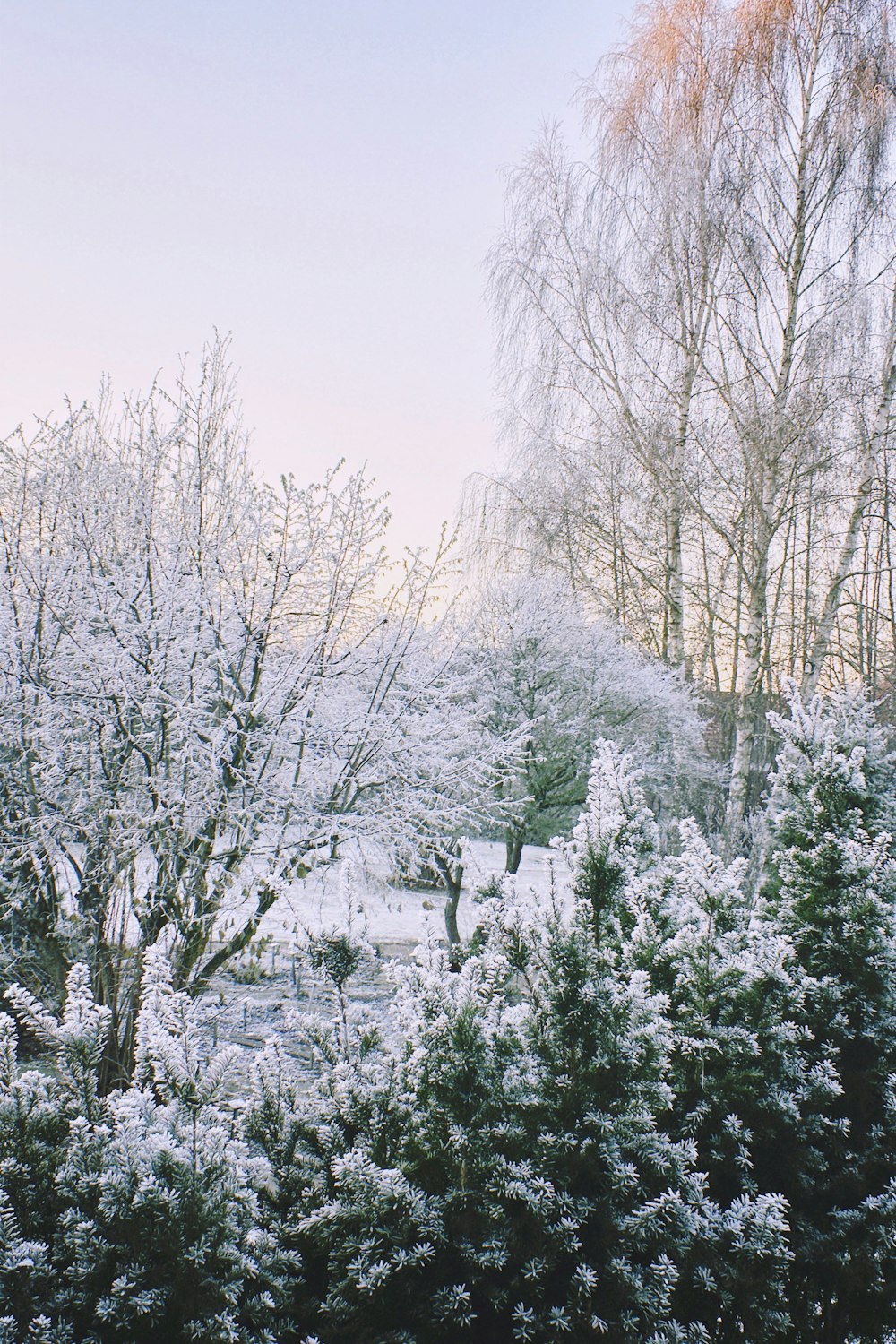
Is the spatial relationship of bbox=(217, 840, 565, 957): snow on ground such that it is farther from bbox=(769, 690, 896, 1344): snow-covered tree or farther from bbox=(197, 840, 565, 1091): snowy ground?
bbox=(769, 690, 896, 1344): snow-covered tree

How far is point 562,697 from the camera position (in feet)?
35.6

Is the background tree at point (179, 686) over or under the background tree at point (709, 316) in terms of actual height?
under

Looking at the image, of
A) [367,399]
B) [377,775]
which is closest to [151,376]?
[377,775]

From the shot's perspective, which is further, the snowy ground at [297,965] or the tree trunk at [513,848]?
the tree trunk at [513,848]

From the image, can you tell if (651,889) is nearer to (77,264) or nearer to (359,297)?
(77,264)

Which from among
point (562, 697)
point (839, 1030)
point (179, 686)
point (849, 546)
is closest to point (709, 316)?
point (849, 546)

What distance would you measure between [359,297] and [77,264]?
16.5 feet

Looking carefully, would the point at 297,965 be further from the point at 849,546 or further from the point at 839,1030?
the point at 849,546

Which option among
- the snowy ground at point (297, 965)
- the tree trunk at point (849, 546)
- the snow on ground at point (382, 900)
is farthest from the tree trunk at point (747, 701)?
the snowy ground at point (297, 965)

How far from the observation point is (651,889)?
274cm

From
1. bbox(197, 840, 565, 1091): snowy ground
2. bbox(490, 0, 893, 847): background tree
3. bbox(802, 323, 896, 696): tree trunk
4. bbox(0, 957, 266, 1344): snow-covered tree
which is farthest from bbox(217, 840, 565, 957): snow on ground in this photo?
bbox(802, 323, 896, 696): tree trunk

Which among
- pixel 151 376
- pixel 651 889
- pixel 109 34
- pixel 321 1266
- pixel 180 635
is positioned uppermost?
pixel 109 34

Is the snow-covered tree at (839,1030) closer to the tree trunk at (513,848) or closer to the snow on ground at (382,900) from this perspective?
the snow on ground at (382,900)

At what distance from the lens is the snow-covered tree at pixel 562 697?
1014 centimetres
